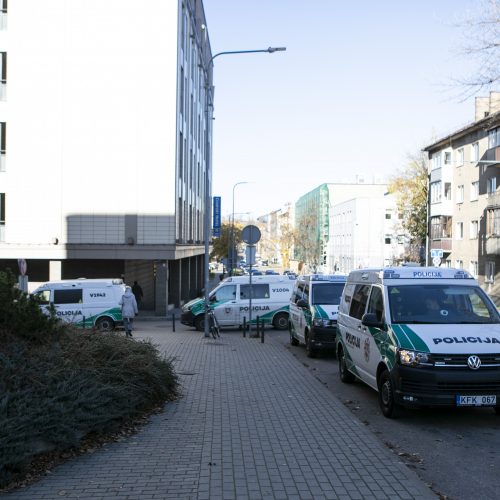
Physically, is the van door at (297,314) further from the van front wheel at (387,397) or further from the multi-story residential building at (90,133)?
the multi-story residential building at (90,133)

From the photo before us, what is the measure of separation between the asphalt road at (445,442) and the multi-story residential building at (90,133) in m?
22.6

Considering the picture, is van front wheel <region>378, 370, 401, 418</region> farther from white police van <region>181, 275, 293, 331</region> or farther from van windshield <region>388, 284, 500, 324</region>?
white police van <region>181, 275, 293, 331</region>

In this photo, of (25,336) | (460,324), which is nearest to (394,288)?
(460,324)

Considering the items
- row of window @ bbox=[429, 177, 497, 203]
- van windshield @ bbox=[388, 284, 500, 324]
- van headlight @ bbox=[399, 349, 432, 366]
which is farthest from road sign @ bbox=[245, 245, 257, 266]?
row of window @ bbox=[429, 177, 497, 203]

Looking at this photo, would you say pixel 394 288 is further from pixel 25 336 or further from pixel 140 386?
pixel 25 336

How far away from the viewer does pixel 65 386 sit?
21.1 feet

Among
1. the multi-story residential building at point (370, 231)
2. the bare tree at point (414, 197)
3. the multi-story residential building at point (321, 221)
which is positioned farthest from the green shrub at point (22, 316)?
the multi-story residential building at point (321, 221)

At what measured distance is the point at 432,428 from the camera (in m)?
7.75

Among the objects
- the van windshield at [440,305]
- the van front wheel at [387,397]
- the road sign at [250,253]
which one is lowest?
the van front wheel at [387,397]

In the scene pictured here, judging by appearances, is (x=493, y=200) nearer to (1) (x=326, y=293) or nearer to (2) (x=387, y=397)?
(1) (x=326, y=293)

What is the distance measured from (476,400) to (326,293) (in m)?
8.41

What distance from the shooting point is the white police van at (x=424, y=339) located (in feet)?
24.2

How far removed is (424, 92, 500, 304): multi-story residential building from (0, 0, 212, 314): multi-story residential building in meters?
19.1

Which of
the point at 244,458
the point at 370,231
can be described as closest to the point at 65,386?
the point at 244,458
